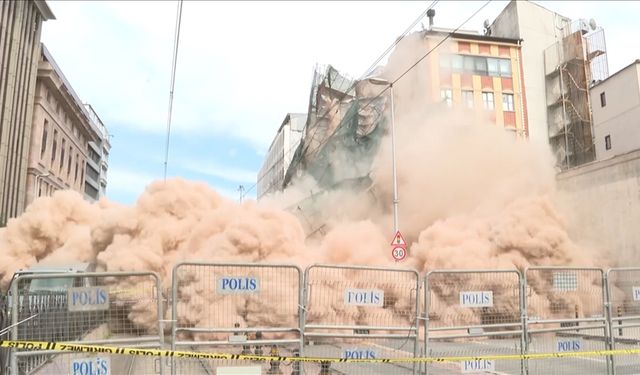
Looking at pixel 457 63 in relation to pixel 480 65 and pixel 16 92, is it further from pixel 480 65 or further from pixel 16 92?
pixel 16 92

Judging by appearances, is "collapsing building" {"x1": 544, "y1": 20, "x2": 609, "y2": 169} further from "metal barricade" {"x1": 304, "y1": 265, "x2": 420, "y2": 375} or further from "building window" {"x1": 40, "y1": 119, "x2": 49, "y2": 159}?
"building window" {"x1": 40, "y1": 119, "x2": 49, "y2": 159}

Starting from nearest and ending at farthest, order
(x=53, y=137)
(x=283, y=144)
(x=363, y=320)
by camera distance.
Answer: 1. (x=363, y=320)
2. (x=53, y=137)
3. (x=283, y=144)

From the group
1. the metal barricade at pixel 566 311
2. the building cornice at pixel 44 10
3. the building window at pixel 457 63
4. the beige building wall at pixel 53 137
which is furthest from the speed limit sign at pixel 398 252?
the building cornice at pixel 44 10

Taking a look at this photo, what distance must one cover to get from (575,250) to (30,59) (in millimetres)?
42501

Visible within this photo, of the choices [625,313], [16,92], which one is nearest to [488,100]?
[625,313]

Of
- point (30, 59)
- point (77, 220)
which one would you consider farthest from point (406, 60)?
point (30, 59)

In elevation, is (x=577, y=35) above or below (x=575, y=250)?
above

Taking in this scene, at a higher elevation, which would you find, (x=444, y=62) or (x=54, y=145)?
(x=444, y=62)

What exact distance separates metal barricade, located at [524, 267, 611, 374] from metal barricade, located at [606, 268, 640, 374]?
→ 0.82ft

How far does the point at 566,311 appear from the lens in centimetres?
777

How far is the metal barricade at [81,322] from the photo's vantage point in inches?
204

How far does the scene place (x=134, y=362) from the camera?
23.1 ft

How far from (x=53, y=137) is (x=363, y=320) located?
48710 millimetres

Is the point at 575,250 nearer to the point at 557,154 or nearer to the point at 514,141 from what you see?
the point at 514,141
